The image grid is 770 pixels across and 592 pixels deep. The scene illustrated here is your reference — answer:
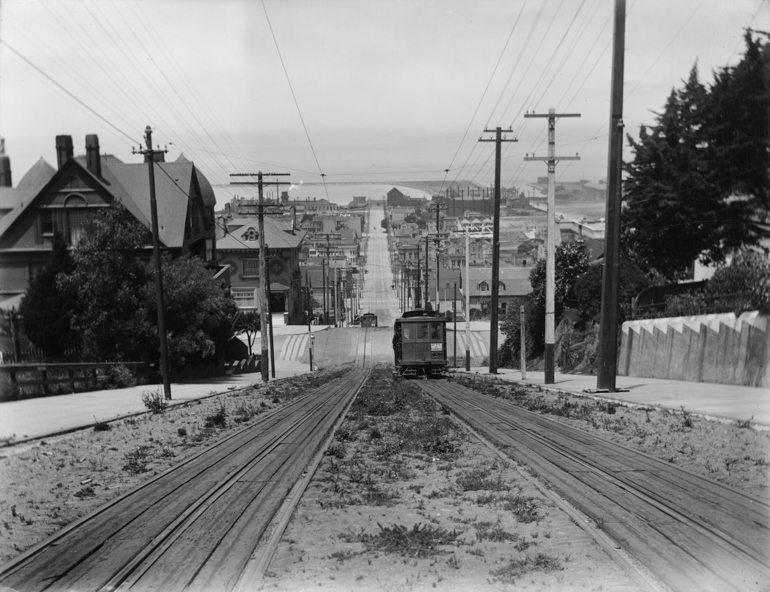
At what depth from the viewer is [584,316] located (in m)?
46.5

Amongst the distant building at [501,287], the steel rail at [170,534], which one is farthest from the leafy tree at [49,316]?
the distant building at [501,287]

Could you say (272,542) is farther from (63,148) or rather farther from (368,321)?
(368,321)

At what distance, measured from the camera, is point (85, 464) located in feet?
40.4

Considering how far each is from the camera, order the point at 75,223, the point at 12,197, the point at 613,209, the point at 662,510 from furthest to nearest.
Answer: the point at 75,223, the point at 12,197, the point at 613,209, the point at 662,510

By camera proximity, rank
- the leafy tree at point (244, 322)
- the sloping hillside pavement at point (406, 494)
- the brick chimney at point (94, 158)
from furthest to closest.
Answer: the leafy tree at point (244, 322)
the brick chimney at point (94, 158)
the sloping hillside pavement at point (406, 494)

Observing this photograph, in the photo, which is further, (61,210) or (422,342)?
(61,210)

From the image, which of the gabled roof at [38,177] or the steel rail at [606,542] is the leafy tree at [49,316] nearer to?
the gabled roof at [38,177]

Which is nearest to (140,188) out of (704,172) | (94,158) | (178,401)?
(94,158)

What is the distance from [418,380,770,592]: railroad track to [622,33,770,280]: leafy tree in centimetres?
1699

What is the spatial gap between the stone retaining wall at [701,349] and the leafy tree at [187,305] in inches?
784

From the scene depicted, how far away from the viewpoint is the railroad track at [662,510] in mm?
7051

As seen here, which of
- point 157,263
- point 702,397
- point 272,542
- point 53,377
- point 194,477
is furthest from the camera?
point 157,263

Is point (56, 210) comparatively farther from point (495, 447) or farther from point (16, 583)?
point (16, 583)

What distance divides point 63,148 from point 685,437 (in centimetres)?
4788
